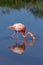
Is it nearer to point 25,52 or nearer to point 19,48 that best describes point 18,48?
point 19,48

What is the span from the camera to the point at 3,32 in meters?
8.62

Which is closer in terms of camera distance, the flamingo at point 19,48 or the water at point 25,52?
the water at point 25,52

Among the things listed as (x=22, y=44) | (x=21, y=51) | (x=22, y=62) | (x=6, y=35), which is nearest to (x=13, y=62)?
(x=22, y=62)

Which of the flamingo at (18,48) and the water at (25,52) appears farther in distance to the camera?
the flamingo at (18,48)

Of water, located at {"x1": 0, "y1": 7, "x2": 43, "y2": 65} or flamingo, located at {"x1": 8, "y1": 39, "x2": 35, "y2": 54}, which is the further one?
flamingo, located at {"x1": 8, "y1": 39, "x2": 35, "y2": 54}

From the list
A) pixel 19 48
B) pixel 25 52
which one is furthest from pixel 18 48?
pixel 25 52

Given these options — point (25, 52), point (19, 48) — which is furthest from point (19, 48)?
point (25, 52)

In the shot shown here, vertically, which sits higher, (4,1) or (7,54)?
(7,54)

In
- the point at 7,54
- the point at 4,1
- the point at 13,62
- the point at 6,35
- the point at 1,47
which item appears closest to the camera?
the point at 13,62

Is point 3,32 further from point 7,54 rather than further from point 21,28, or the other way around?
point 7,54

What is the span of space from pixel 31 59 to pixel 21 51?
0.62m

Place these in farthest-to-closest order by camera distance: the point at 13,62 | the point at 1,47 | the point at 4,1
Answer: the point at 4,1 → the point at 1,47 → the point at 13,62

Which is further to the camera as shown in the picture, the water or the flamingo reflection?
the flamingo reflection

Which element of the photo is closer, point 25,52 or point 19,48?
point 25,52
